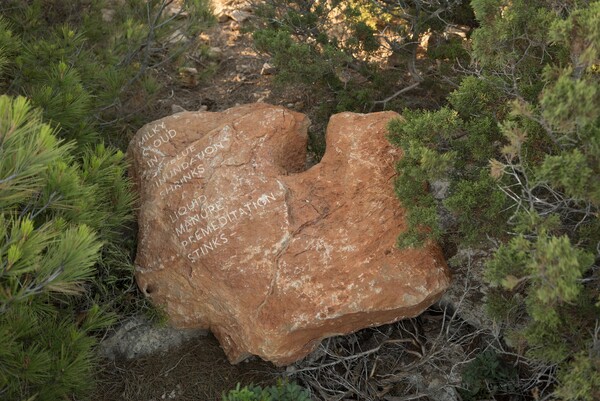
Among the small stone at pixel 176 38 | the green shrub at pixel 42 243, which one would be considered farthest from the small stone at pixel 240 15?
the green shrub at pixel 42 243

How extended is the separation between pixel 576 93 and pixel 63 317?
2663mm

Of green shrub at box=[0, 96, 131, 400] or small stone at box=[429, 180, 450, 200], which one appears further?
small stone at box=[429, 180, 450, 200]

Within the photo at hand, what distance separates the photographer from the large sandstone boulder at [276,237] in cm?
346

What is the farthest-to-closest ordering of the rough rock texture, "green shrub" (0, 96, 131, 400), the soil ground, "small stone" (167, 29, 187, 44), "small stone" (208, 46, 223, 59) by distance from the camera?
"small stone" (208, 46, 223, 59) → "small stone" (167, 29, 187, 44) → the rough rock texture → the soil ground → "green shrub" (0, 96, 131, 400)

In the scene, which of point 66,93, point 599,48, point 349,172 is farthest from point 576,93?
point 66,93

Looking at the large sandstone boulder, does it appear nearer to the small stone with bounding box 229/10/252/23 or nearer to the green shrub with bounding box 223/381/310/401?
the green shrub with bounding box 223/381/310/401

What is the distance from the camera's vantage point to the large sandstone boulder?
3455mm

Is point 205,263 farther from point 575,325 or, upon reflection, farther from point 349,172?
point 575,325

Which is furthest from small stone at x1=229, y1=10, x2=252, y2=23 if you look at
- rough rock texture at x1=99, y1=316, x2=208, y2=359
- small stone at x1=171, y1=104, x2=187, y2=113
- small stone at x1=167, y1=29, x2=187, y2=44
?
rough rock texture at x1=99, y1=316, x2=208, y2=359

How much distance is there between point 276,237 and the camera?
3529 millimetres

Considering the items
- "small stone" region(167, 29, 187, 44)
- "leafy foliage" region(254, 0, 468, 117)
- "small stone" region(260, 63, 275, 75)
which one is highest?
"leafy foliage" region(254, 0, 468, 117)

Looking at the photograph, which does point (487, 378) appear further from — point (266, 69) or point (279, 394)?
point (266, 69)

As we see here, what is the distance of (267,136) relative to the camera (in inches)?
152

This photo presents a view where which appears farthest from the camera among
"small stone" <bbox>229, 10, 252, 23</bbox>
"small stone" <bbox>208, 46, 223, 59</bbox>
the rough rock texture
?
"small stone" <bbox>229, 10, 252, 23</bbox>
